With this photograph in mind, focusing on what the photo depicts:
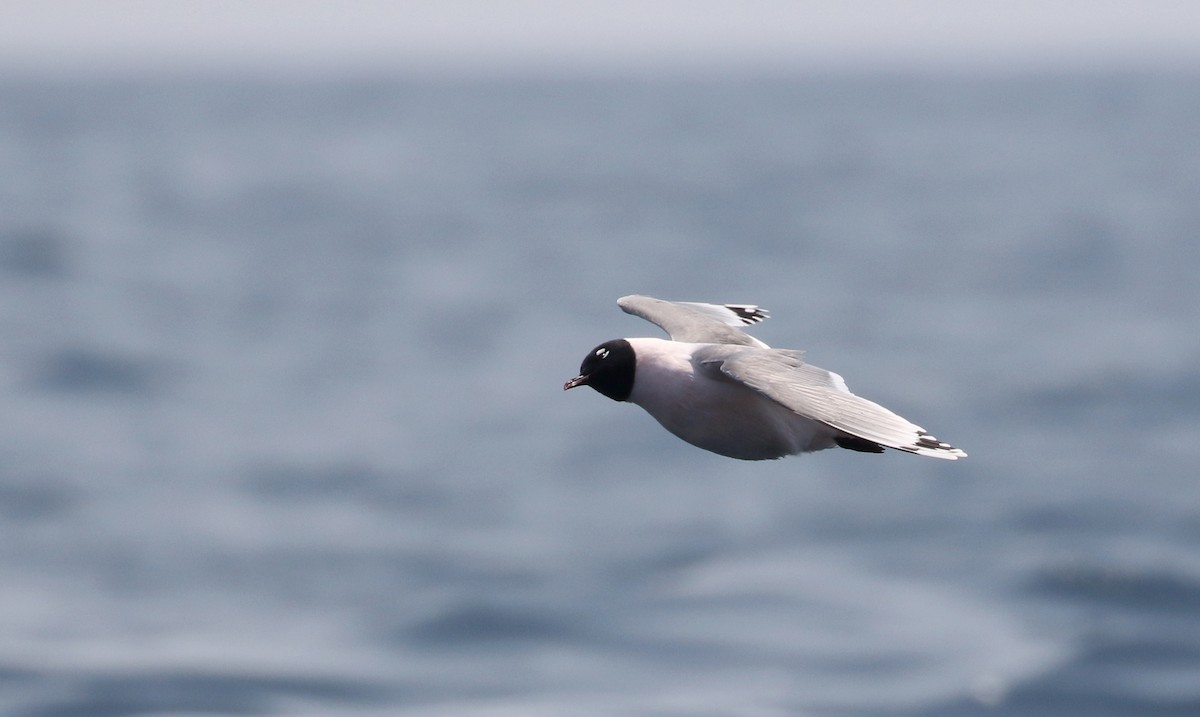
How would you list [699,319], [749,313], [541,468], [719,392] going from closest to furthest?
[719,392]
[699,319]
[749,313]
[541,468]

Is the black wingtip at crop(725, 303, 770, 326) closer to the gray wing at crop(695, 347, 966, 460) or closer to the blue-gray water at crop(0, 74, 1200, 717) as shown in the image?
the gray wing at crop(695, 347, 966, 460)

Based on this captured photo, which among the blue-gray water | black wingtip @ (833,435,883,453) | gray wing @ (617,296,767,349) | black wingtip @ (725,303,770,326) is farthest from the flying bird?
the blue-gray water

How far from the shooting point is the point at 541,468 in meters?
63.9

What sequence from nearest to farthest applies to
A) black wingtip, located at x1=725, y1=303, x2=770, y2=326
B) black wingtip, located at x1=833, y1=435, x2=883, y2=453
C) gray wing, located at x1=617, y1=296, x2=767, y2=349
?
black wingtip, located at x1=833, y1=435, x2=883, y2=453 < gray wing, located at x1=617, y1=296, x2=767, y2=349 < black wingtip, located at x1=725, y1=303, x2=770, y2=326

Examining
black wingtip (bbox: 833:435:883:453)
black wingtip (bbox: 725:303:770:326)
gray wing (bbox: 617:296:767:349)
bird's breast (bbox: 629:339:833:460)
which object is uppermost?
black wingtip (bbox: 725:303:770:326)

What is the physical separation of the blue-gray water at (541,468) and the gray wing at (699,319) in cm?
2501

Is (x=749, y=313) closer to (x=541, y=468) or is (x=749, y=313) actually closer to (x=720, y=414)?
(x=720, y=414)

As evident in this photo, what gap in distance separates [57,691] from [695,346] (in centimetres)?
2996

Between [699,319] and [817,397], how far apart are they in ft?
9.29

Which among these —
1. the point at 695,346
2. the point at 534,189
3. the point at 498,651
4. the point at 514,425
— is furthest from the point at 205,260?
the point at 695,346

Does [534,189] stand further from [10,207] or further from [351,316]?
[351,316]

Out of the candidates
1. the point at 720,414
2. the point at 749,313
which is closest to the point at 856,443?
the point at 720,414

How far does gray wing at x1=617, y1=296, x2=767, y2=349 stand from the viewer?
45.0 feet

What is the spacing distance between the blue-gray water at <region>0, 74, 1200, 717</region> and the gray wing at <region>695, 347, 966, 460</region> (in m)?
27.9
